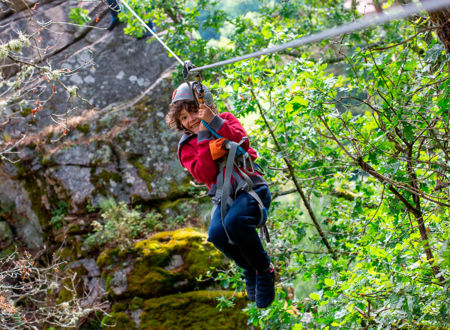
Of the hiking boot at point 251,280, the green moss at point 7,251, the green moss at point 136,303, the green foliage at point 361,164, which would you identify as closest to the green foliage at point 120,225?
A: the green moss at point 136,303

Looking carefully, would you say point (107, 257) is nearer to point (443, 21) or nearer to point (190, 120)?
point (190, 120)

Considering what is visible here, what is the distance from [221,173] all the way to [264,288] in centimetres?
87

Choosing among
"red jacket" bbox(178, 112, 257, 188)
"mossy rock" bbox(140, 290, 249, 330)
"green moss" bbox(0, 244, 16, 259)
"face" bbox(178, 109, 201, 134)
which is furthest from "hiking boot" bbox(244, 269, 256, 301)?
"green moss" bbox(0, 244, 16, 259)

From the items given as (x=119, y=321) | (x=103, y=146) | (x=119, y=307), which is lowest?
(x=119, y=321)

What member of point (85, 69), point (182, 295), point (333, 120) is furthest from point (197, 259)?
point (85, 69)

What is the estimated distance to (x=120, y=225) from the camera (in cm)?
648

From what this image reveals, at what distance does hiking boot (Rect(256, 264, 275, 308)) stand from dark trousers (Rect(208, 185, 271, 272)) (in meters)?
0.06

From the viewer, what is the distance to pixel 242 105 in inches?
147

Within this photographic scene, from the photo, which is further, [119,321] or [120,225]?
[120,225]

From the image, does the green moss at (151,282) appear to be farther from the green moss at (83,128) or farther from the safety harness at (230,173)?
Result: the safety harness at (230,173)

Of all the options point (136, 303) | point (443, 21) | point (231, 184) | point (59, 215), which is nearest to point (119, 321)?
point (136, 303)

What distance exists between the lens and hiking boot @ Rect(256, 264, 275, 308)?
284 centimetres

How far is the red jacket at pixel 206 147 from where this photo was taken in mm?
2560

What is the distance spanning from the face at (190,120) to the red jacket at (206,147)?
0.21 ft
